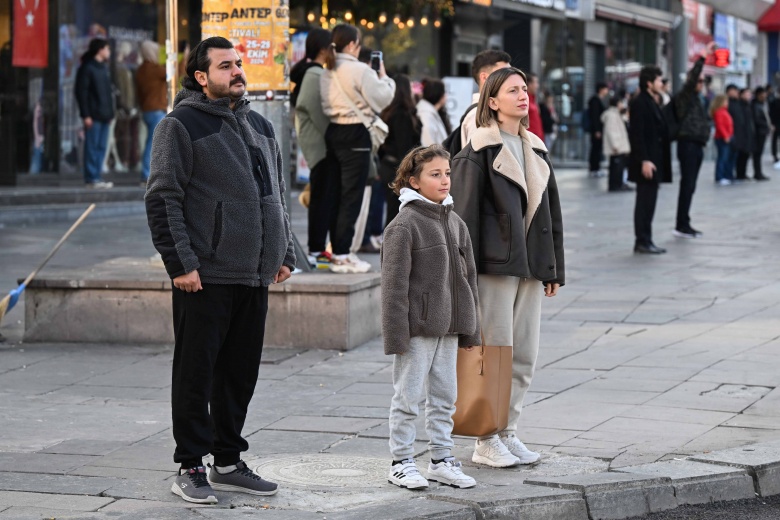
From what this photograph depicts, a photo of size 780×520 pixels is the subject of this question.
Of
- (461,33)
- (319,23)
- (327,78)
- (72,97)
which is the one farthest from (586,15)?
(327,78)

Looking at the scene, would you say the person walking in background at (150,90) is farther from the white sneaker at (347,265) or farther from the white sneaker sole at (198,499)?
the white sneaker sole at (198,499)

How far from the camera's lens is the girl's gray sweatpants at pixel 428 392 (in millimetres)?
5547

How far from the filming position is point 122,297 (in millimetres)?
9078

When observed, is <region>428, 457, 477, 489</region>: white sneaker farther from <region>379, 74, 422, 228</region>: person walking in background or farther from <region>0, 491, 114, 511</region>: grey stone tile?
<region>379, 74, 422, 228</region>: person walking in background

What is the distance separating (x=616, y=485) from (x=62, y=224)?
39.5 ft

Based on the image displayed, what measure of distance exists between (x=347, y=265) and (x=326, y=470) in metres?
4.33

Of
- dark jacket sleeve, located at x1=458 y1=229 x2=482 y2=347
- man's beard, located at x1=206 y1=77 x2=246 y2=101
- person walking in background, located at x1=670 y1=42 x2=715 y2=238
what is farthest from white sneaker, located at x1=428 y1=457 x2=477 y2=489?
person walking in background, located at x1=670 y1=42 x2=715 y2=238

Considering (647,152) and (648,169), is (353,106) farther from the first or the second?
(647,152)

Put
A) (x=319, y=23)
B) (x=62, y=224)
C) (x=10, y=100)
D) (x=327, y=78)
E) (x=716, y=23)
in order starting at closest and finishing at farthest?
1. (x=327, y=78)
2. (x=62, y=224)
3. (x=10, y=100)
4. (x=319, y=23)
5. (x=716, y=23)

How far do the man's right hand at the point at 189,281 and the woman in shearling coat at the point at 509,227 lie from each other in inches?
50.7

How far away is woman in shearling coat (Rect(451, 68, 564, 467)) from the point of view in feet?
19.5

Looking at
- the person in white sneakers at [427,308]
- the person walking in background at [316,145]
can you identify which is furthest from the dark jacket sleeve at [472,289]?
the person walking in background at [316,145]

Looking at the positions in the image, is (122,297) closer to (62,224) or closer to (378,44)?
(62,224)

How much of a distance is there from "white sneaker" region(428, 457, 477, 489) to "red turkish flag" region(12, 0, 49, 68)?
48.7ft
